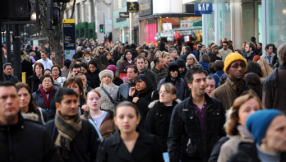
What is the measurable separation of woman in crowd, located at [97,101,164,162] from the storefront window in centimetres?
1633

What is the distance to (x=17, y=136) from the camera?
450cm

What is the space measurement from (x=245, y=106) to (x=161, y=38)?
107 ft

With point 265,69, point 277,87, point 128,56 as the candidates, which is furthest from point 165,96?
point 128,56

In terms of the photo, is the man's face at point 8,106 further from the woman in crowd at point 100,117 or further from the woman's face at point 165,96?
the woman's face at point 165,96

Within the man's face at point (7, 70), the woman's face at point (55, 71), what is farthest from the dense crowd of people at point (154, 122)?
the man's face at point (7, 70)

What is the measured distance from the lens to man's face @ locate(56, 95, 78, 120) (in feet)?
19.0

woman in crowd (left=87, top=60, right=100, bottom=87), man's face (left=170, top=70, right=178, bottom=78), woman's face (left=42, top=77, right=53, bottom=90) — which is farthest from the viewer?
woman in crowd (left=87, top=60, right=100, bottom=87)

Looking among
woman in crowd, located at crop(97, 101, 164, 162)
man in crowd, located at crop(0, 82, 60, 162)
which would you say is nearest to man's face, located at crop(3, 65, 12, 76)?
woman in crowd, located at crop(97, 101, 164, 162)

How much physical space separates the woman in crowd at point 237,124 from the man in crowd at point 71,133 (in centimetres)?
171

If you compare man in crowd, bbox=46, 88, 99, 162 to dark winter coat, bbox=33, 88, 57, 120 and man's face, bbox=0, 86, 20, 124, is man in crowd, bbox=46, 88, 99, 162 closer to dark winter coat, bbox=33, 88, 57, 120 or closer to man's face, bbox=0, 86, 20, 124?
man's face, bbox=0, 86, 20, 124

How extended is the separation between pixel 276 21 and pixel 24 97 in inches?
618

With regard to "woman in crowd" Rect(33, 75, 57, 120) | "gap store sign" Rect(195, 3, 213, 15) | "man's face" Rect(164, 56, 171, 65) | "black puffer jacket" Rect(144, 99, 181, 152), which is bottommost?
"black puffer jacket" Rect(144, 99, 181, 152)

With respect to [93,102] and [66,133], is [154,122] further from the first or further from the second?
[66,133]

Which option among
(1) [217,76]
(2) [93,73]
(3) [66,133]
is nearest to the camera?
(3) [66,133]
